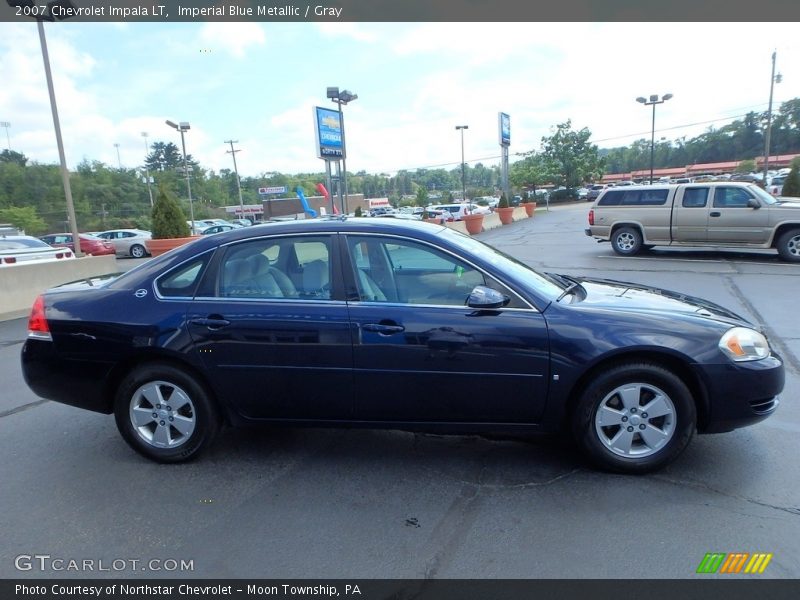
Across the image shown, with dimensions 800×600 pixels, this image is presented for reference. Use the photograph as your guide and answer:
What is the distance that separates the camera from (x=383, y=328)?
3.33m

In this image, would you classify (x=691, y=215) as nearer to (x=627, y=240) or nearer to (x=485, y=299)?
(x=627, y=240)

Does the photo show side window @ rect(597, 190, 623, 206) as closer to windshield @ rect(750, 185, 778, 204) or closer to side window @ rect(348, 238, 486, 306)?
windshield @ rect(750, 185, 778, 204)

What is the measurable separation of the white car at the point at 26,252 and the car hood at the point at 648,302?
11.5 meters

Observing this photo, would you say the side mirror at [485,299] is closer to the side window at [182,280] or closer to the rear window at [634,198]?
the side window at [182,280]

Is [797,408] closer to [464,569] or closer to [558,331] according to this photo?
[558,331]

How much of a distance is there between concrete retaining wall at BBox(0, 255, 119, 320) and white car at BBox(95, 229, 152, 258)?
15.9 metres

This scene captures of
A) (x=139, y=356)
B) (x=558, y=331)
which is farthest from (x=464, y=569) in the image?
(x=139, y=356)

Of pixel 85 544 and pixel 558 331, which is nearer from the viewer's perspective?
pixel 85 544

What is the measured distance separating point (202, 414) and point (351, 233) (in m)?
1.59

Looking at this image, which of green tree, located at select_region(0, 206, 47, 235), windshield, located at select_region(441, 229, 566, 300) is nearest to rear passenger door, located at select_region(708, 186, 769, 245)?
windshield, located at select_region(441, 229, 566, 300)

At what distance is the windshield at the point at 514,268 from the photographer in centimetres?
351

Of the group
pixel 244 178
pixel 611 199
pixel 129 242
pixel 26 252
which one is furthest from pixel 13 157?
pixel 611 199
